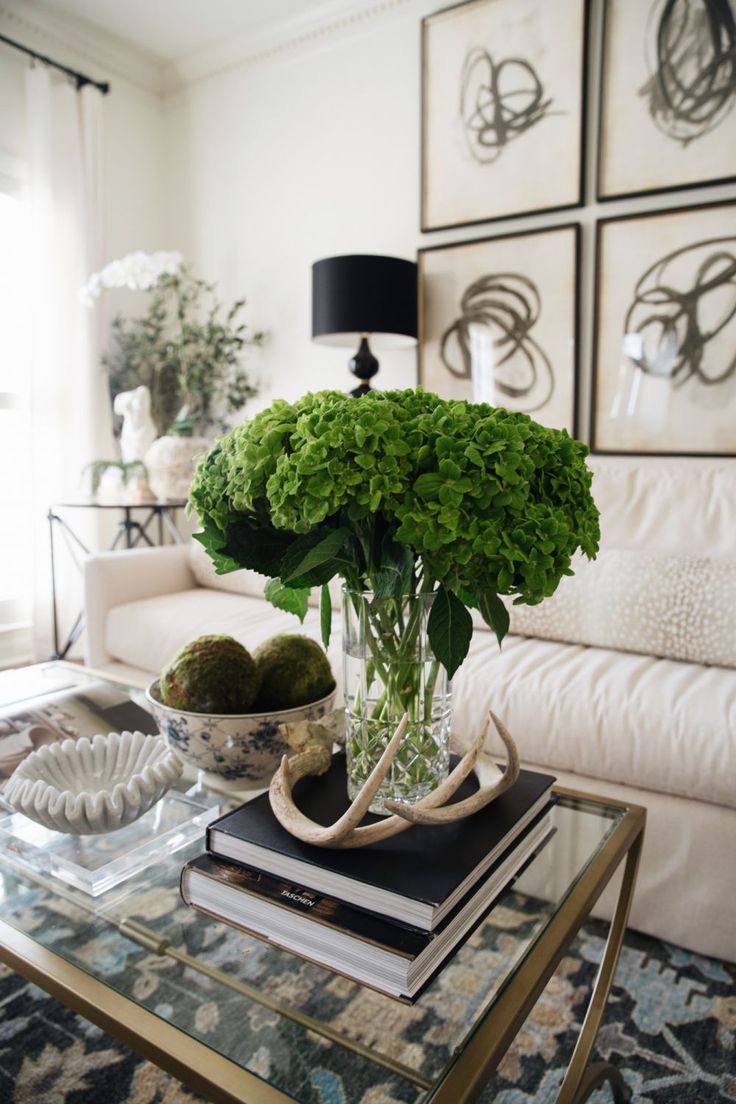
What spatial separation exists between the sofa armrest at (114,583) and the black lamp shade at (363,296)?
0.92m

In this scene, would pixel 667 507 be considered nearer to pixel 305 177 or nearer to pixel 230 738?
pixel 230 738

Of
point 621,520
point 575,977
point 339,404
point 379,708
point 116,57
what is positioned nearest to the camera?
point 339,404

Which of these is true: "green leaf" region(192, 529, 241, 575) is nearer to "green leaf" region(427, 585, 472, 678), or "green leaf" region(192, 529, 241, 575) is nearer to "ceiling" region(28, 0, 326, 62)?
"green leaf" region(427, 585, 472, 678)

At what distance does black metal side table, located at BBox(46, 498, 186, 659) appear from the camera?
2.80 metres

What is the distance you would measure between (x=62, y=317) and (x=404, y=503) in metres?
2.98

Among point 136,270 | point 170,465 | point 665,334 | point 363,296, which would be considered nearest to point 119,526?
point 170,465

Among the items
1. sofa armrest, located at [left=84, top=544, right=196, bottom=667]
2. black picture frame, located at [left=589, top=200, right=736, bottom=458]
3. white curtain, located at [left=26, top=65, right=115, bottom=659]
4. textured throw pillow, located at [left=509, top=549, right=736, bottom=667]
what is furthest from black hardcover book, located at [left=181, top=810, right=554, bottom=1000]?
white curtain, located at [left=26, top=65, right=115, bottom=659]

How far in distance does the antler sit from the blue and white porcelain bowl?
10cm

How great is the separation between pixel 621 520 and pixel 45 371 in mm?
2399

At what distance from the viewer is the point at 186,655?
947mm

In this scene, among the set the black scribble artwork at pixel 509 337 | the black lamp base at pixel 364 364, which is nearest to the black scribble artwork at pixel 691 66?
the black scribble artwork at pixel 509 337

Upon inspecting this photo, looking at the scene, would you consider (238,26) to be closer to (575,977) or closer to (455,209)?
(455,209)

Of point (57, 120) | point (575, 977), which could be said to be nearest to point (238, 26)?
point (57, 120)

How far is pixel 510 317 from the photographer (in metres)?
2.59
